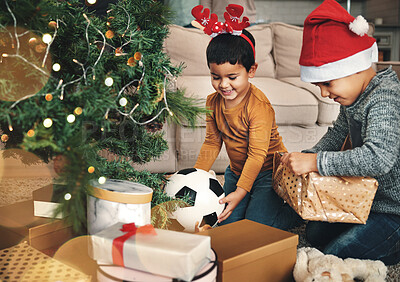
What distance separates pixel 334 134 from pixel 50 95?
38.0 inches

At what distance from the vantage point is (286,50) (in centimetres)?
259

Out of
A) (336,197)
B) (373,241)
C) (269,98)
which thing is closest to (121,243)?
(336,197)

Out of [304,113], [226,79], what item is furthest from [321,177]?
[304,113]

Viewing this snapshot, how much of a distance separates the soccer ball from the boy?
0.07m

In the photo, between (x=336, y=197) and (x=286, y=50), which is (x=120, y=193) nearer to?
(x=336, y=197)

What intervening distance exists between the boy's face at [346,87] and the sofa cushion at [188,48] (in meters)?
1.30

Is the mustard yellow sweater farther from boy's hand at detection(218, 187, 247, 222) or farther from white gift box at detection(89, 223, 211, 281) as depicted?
white gift box at detection(89, 223, 211, 281)

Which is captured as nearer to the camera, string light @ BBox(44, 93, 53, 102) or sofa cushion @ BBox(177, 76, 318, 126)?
string light @ BBox(44, 93, 53, 102)

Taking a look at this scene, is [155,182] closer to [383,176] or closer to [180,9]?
[383,176]

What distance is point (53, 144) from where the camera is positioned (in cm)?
63

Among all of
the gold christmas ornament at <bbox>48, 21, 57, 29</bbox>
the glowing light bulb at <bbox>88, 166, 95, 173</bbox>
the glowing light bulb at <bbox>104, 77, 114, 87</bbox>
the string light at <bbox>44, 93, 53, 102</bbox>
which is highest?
the gold christmas ornament at <bbox>48, 21, 57, 29</bbox>

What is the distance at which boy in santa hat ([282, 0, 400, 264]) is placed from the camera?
0.97 m

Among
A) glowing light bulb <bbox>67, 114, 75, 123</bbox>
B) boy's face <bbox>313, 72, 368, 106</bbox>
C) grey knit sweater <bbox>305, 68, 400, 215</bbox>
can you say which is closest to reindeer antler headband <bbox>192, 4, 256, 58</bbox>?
boy's face <bbox>313, 72, 368, 106</bbox>

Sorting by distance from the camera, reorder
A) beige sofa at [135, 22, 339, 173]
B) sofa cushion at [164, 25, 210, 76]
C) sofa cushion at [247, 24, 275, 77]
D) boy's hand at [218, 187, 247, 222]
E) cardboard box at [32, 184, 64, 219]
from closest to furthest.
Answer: cardboard box at [32, 184, 64, 219] → boy's hand at [218, 187, 247, 222] → beige sofa at [135, 22, 339, 173] → sofa cushion at [164, 25, 210, 76] → sofa cushion at [247, 24, 275, 77]
